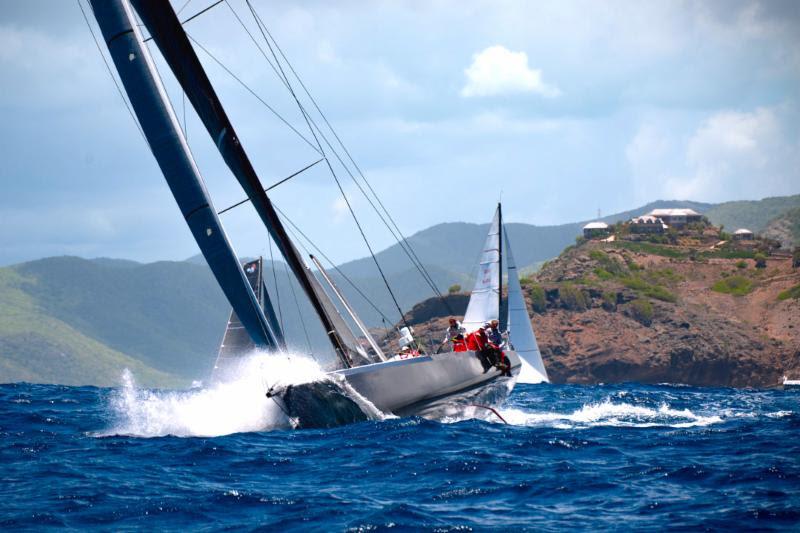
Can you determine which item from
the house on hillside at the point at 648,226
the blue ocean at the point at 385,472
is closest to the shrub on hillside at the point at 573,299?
the house on hillside at the point at 648,226

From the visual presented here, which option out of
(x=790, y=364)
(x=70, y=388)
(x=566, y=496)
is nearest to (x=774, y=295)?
(x=790, y=364)

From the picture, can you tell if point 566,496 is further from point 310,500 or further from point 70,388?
point 70,388

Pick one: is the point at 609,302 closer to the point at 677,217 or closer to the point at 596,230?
the point at 596,230

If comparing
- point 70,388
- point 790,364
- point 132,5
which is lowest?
point 790,364

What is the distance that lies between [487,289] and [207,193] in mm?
25409

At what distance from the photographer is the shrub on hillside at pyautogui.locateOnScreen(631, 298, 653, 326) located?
90500 mm

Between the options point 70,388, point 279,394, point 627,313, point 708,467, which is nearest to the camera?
point 708,467

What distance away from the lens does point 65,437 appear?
17.3m

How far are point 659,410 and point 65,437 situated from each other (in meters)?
14.3

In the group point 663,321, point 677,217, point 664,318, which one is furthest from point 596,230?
point 663,321

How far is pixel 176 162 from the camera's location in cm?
1684

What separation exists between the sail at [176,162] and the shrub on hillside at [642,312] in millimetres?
77695

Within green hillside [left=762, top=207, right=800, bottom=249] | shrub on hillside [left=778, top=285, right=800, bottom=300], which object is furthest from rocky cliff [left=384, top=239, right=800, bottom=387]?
green hillside [left=762, top=207, right=800, bottom=249]

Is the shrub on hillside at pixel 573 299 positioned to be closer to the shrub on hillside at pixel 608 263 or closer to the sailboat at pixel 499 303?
the shrub on hillside at pixel 608 263
